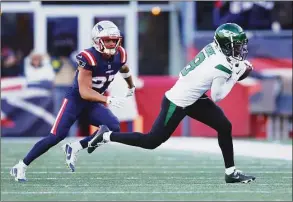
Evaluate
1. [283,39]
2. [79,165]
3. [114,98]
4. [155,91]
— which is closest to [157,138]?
[114,98]

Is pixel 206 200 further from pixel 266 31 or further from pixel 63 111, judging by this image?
pixel 266 31

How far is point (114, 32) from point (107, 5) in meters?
7.31

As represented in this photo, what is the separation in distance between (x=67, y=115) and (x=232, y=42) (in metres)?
1.50

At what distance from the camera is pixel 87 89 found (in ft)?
24.9

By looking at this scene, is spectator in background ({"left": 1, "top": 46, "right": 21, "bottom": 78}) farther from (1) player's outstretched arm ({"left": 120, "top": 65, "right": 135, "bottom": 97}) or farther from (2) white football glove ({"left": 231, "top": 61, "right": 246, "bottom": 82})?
(2) white football glove ({"left": 231, "top": 61, "right": 246, "bottom": 82})

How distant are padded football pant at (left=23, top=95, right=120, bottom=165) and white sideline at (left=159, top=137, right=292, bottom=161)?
243 cm

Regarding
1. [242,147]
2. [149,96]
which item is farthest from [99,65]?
[149,96]

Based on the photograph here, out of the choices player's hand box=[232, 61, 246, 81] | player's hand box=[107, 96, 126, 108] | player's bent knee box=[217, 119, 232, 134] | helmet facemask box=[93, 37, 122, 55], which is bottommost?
player's bent knee box=[217, 119, 232, 134]

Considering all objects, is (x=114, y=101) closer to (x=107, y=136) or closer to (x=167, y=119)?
(x=107, y=136)

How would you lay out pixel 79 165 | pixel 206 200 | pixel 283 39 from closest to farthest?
pixel 206 200 → pixel 79 165 → pixel 283 39

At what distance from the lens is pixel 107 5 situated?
587 inches

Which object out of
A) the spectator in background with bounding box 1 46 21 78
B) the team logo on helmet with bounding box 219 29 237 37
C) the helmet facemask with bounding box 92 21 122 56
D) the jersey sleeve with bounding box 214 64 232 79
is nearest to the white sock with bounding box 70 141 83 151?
the helmet facemask with bounding box 92 21 122 56

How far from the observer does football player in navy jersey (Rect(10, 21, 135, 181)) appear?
299 inches

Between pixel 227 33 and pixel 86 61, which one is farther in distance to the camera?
pixel 86 61
